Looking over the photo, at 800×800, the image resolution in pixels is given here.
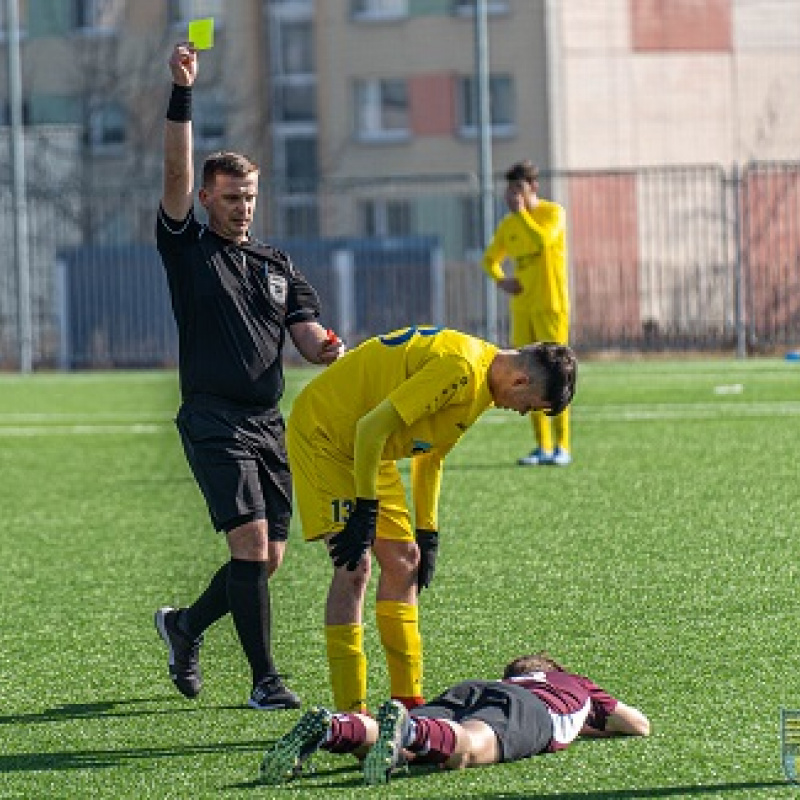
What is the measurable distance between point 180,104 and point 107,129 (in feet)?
158

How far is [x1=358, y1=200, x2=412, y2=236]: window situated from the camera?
4647 cm

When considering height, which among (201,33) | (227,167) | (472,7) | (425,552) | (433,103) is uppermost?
(472,7)

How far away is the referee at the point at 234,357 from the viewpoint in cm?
785

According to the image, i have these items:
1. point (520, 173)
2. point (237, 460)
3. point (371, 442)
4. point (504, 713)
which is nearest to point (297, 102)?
point (520, 173)

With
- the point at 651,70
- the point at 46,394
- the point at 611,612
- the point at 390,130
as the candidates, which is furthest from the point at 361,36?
the point at 611,612

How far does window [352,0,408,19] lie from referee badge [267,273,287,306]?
42679 millimetres

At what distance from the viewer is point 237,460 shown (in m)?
7.91

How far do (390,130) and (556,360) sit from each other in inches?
1782

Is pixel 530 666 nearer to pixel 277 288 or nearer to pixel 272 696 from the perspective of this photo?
pixel 272 696

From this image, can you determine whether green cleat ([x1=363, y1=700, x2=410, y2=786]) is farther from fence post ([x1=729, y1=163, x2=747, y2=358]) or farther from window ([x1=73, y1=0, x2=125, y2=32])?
window ([x1=73, y1=0, x2=125, y2=32])

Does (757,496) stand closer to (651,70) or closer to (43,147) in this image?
(43,147)

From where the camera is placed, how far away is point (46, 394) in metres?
28.1

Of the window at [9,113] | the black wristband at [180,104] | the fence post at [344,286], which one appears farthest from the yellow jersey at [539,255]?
the window at [9,113]

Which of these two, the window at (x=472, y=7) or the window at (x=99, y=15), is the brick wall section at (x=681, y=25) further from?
the window at (x=99, y=15)
